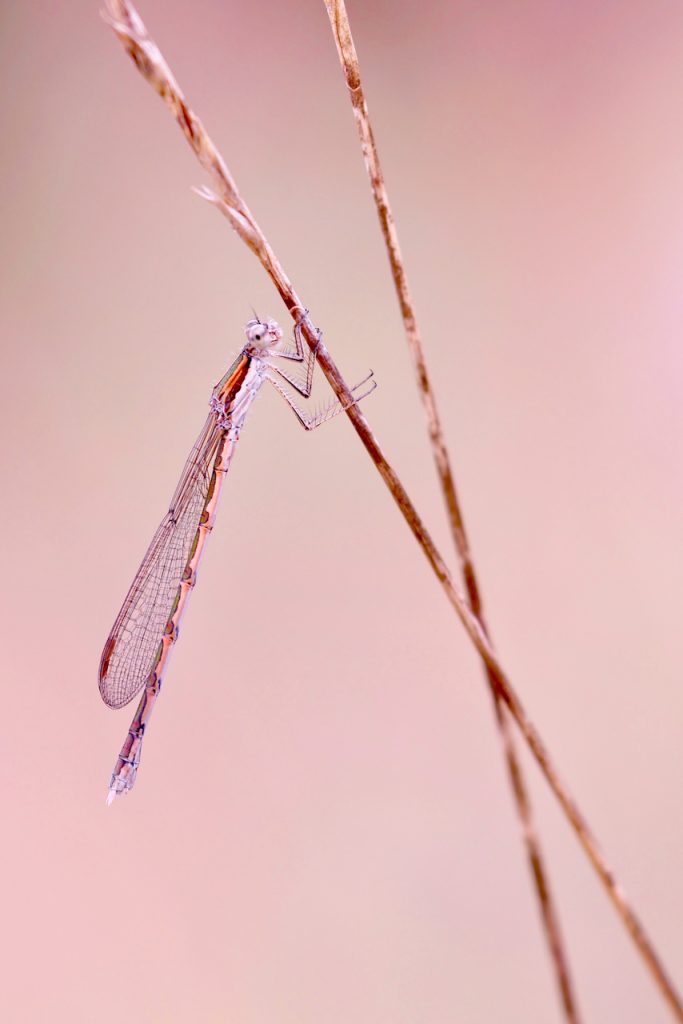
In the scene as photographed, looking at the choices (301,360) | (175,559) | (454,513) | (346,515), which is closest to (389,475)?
(454,513)

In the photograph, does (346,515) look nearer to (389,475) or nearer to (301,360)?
(301,360)

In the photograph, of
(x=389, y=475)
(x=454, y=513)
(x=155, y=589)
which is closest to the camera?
(x=454, y=513)

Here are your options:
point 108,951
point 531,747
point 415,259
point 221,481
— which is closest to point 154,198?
point 415,259

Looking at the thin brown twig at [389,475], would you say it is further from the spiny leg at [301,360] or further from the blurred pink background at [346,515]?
the blurred pink background at [346,515]

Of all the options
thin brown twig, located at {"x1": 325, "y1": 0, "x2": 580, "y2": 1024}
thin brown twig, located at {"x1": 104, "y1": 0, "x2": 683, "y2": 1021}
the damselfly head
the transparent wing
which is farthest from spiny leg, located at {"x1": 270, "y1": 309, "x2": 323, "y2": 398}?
thin brown twig, located at {"x1": 325, "y1": 0, "x2": 580, "y2": 1024}

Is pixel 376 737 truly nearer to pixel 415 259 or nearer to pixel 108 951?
pixel 108 951
